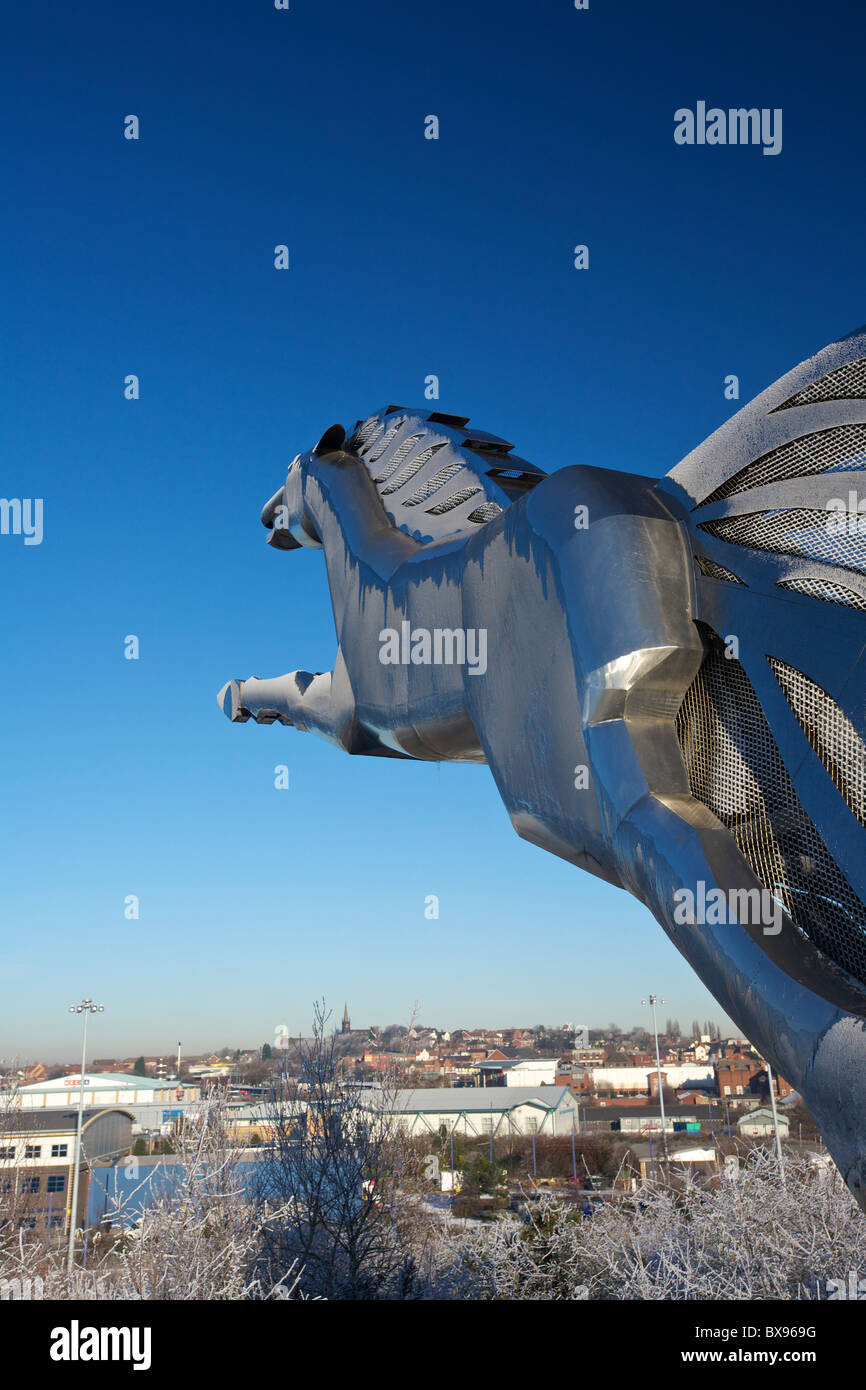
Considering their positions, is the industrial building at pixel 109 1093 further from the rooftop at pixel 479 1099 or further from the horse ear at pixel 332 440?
the horse ear at pixel 332 440

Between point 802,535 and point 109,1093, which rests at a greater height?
point 802,535

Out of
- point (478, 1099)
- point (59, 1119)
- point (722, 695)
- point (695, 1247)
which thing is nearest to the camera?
point (722, 695)

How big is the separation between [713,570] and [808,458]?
1.22ft

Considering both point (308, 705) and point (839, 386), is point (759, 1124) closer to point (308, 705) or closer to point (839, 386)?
point (308, 705)

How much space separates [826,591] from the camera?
2305 millimetres

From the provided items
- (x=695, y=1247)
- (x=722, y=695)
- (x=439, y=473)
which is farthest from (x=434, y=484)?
(x=695, y=1247)

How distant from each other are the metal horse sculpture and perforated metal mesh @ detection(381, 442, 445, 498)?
96cm

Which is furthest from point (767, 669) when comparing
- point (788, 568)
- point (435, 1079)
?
point (435, 1079)

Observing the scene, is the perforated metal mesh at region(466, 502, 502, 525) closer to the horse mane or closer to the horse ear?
the horse mane

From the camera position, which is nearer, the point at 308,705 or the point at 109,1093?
the point at 308,705

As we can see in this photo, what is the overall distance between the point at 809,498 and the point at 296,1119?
61.5 feet
